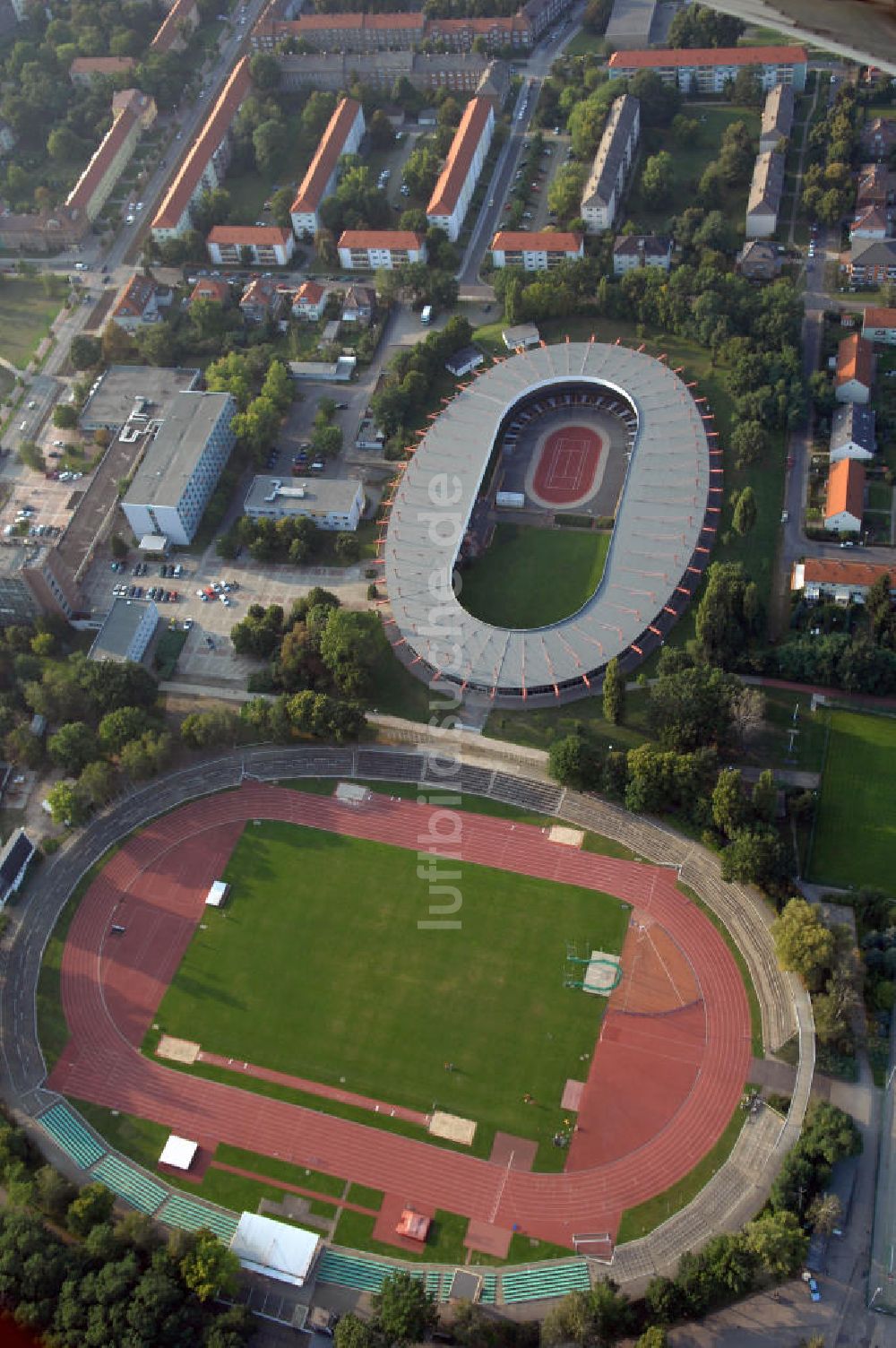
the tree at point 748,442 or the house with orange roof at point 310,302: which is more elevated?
the house with orange roof at point 310,302

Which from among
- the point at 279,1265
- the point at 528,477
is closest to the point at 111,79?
the point at 528,477

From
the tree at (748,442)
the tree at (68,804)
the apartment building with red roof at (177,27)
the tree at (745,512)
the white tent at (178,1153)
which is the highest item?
the apartment building with red roof at (177,27)

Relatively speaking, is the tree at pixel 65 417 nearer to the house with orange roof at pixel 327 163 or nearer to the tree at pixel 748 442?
the house with orange roof at pixel 327 163

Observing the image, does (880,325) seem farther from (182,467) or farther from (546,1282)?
(546,1282)

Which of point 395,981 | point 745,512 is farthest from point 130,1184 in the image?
point 745,512

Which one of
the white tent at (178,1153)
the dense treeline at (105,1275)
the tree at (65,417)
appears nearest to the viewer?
the dense treeline at (105,1275)

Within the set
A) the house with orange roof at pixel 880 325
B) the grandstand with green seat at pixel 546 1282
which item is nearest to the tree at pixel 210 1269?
the grandstand with green seat at pixel 546 1282

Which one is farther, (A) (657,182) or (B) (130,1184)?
(A) (657,182)
